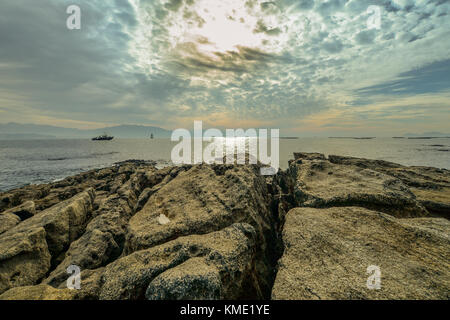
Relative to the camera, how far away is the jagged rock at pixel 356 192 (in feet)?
24.6

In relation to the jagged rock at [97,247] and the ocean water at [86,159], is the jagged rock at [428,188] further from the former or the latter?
the ocean water at [86,159]

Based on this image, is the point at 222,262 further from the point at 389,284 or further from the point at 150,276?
the point at 389,284

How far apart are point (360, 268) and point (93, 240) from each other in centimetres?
1057

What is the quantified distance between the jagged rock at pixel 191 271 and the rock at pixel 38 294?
2.95 ft

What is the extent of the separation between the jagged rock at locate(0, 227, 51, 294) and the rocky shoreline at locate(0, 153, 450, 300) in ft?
0.13

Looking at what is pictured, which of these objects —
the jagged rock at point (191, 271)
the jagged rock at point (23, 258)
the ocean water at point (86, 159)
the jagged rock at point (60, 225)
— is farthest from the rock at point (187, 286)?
the ocean water at point (86, 159)

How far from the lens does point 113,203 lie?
37.4ft

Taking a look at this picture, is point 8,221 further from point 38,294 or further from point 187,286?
point 187,286

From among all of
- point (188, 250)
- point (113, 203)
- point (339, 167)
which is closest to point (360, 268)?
point (188, 250)

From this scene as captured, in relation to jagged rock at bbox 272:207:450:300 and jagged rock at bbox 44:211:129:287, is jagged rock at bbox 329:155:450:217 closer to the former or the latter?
jagged rock at bbox 272:207:450:300

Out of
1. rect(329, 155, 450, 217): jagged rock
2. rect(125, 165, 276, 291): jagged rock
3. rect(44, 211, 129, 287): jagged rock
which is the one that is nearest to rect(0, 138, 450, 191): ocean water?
rect(329, 155, 450, 217): jagged rock

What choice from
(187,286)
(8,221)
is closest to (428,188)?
(187,286)
